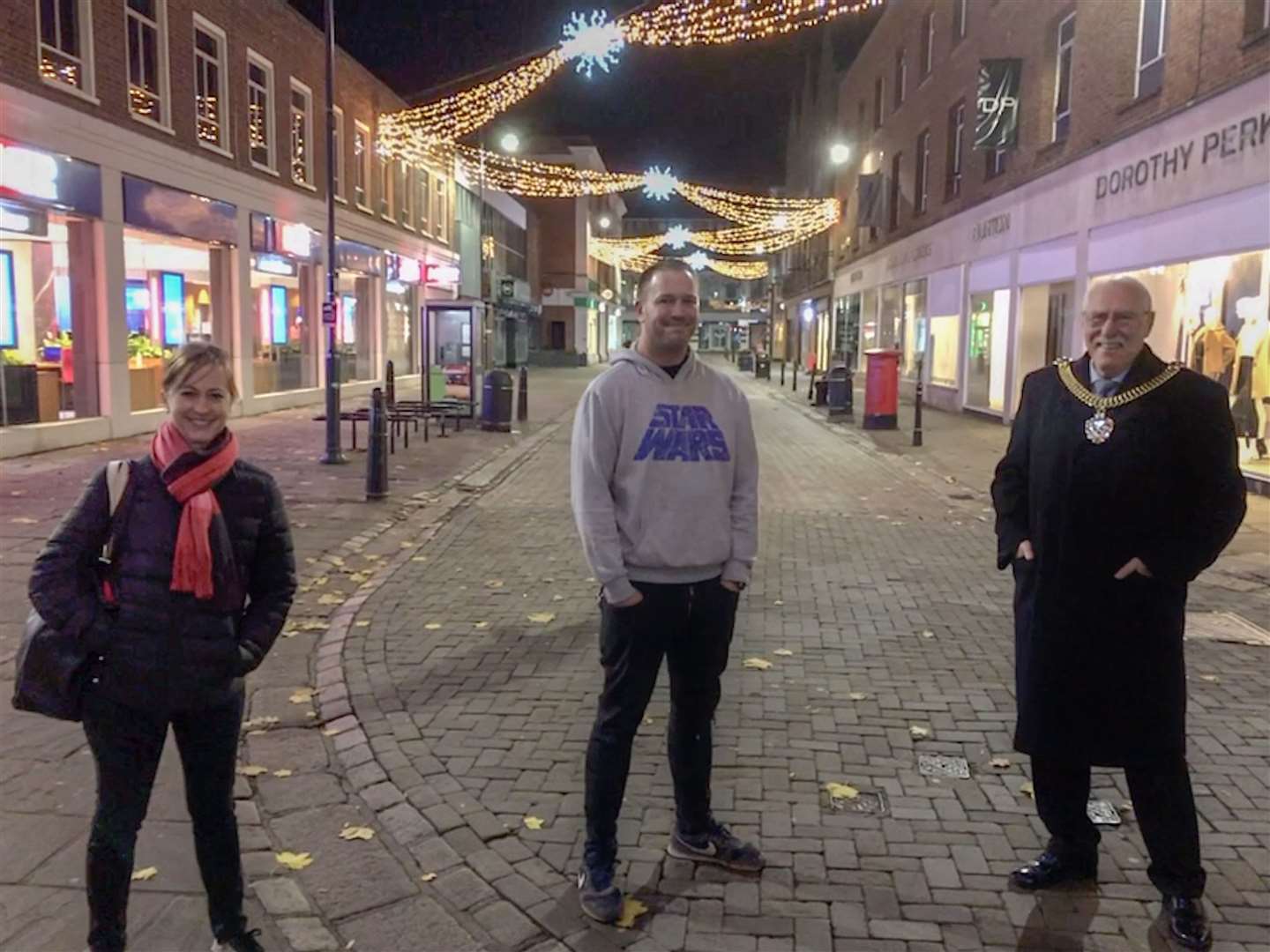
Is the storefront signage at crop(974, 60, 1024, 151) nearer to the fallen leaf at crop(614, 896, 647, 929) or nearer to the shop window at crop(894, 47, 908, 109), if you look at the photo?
the shop window at crop(894, 47, 908, 109)

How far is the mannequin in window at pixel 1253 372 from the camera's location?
12.1 meters

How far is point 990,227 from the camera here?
21.9 metres

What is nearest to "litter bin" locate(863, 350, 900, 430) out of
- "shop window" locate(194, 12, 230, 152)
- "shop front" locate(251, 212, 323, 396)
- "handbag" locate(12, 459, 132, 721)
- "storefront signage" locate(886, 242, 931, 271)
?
"storefront signage" locate(886, 242, 931, 271)

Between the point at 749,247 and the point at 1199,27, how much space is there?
38526mm

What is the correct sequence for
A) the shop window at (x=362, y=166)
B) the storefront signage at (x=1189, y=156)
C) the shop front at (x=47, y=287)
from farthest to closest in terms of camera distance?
the shop window at (x=362, y=166) → the shop front at (x=47, y=287) → the storefront signage at (x=1189, y=156)

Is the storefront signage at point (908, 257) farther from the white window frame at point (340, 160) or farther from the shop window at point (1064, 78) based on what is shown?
the white window frame at point (340, 160)

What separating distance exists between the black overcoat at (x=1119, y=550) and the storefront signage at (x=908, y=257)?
2503 centimetres

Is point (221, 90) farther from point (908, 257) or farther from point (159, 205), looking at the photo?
point (908, 257)

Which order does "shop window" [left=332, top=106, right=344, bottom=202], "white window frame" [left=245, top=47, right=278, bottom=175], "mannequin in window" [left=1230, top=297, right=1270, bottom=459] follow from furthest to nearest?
1. "shop window" [left=332, top=106, right=344, bottom=202]
2. "white window frame" [left=245, top=47, right=278, bottom=175]
3. "mannequin in window" [left=1230, top=297, right=1270, bottom=459]

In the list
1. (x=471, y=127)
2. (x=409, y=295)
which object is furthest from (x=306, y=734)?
(x=409, y=295)

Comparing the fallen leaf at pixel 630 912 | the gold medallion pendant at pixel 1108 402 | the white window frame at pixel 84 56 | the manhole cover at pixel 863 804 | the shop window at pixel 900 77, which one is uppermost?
the shop window at pixel 900 77

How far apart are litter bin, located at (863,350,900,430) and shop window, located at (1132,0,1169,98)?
6188 mm

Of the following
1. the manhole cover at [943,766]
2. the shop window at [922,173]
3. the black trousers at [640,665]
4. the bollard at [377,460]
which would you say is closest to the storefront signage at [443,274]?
the shop window at [922,173]

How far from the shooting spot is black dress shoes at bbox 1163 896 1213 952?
10.4 ft
